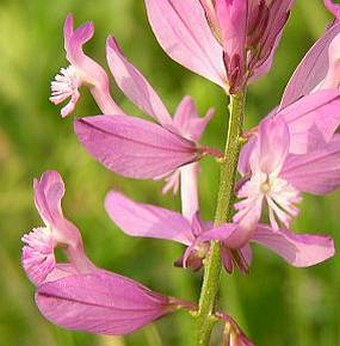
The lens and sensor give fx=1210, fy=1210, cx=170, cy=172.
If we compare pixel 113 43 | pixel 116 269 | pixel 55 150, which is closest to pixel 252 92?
pixel 55 150

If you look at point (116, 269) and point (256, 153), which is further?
point (116, 269)

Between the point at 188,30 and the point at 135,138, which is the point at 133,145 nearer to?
the point at 135,138

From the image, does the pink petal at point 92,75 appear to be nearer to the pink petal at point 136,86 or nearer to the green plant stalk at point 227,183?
the pink petal at point 136,86

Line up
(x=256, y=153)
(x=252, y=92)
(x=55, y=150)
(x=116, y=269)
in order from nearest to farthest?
(x=256, y=153) → (x=116, y=269) → (x=55, y=150) → (x=252, y=92)

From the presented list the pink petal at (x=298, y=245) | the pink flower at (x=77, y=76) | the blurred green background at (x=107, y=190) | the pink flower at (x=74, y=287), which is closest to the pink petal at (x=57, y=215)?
the pink flower at (x=74, y=287)

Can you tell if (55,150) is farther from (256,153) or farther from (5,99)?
(256,153)

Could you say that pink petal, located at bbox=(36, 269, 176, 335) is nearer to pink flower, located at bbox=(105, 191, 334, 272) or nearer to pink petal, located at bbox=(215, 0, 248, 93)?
pink flower, located at bbox=(105, 191, 334, 272)

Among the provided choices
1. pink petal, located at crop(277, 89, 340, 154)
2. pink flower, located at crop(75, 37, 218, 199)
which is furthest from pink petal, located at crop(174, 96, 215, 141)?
pink petal, located at crop(277, 89, 340, 154)
